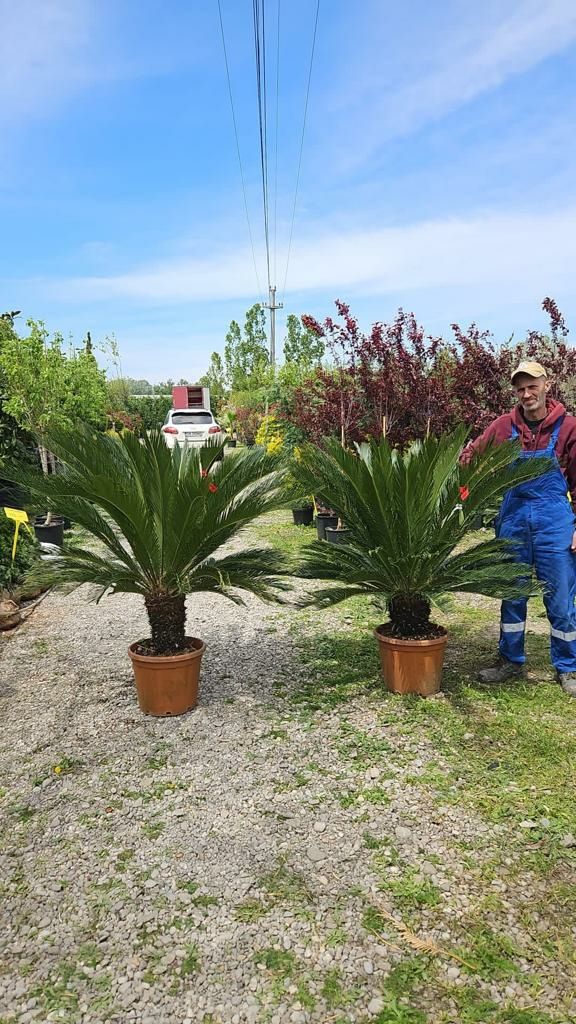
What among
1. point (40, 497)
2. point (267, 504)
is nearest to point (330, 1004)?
point (267, 504)

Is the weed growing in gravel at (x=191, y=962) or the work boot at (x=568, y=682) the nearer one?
the weed growing in gravel at (x=191, y=962)

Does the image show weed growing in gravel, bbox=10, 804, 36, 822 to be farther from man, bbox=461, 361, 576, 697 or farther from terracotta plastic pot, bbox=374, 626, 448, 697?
man, bbox=461, 361, 576, 697

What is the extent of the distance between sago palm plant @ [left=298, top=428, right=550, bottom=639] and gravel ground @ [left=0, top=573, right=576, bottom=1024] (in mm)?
789

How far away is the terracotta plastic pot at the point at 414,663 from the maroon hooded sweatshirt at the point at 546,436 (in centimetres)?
123

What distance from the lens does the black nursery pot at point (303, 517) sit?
11555mm

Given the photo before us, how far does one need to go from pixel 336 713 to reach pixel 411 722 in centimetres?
46

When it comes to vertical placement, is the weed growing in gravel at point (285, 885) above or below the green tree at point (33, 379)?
below

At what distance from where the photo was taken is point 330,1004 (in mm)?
2107

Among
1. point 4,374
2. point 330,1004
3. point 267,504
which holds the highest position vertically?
point 4,374

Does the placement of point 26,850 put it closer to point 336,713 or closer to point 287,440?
point 336,713

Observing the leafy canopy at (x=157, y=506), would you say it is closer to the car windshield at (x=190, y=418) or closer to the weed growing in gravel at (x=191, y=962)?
the weed growing in gravel at (x=191, y=962)

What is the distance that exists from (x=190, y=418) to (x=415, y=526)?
1821 cm

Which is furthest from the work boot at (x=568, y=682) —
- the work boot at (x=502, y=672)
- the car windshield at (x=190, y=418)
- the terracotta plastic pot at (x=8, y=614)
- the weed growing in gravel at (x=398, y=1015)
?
the car windshield at (x=190, y=418)

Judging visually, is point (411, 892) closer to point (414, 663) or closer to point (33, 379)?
point (414, 663)
